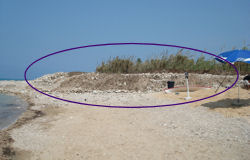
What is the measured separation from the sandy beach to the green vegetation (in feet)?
27.5

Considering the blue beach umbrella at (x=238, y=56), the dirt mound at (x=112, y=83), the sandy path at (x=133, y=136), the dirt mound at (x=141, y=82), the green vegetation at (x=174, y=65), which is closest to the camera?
the sandy path at (x=133, y=136)

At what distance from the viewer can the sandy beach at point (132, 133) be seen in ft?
13.3

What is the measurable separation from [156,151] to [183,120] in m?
2.53

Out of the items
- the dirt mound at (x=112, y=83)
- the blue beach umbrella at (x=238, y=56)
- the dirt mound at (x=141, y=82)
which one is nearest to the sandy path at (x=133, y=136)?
the blue beach umbrella at (x=238, y=56)

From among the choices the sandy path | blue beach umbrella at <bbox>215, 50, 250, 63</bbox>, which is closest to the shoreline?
the sandy path

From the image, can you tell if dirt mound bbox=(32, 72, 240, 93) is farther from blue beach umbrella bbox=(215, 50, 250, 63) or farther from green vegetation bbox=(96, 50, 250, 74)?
blue beach umbrella bbox=(215, 50, 250, 63)

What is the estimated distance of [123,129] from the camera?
5.43 m

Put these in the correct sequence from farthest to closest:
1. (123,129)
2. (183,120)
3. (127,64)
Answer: (127,64), (183,120), (123,129)

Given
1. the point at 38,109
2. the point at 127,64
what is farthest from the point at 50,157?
the point at 127,64

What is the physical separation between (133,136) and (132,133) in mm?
223

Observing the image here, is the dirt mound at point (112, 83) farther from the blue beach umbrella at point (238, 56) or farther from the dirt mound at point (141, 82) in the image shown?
the blue beach umbrella at point (238, 56)

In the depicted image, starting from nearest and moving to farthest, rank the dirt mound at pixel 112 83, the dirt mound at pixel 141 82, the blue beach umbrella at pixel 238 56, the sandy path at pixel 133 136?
the sandy path at pixel 133 136 → the blue beach umbrella at pixel 238 56 → the dirt mound at pixel 141 82 → the dirt mound at pixel 112 83

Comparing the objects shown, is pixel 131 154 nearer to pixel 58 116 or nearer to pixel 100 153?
pixel 100 153

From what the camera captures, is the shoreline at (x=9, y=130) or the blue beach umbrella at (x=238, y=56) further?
the blue beach umbrella at (x=238, y=56)
